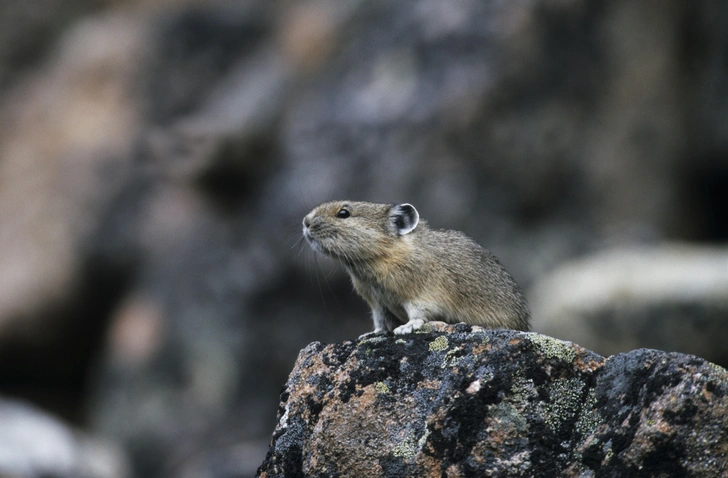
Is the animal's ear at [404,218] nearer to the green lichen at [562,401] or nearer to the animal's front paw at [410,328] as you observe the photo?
the animal's front paw at [410,328]

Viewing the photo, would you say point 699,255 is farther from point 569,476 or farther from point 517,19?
point 569,476

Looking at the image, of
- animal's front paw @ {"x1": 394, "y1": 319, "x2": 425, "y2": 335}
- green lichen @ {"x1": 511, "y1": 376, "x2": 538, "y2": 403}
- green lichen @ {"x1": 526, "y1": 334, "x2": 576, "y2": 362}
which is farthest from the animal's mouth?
green lichen @ {"x1": 511, "y1": 376, "x2": 538, "y2": 403}

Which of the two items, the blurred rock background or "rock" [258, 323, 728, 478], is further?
the blurred rock background

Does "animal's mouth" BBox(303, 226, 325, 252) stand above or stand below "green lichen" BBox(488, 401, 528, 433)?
above

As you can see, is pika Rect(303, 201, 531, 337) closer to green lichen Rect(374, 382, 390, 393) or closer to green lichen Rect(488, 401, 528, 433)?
green lichen Rect(374, 382, 390, 393)

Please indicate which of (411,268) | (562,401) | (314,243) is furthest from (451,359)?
(314,243)

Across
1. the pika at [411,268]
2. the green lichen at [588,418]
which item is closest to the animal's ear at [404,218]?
the pika at [411,268]
